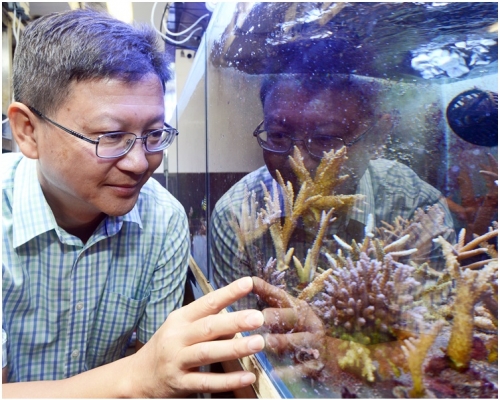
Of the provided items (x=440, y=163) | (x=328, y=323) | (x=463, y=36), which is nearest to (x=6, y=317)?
(x=328, y=323)

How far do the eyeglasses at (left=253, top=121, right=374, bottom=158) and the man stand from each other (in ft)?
0.70

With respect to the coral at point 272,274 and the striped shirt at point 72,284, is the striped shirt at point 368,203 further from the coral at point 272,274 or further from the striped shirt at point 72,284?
the striped shirt at point 72,284

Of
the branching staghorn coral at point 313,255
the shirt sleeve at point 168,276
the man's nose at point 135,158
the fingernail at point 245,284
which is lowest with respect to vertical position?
the shirt sleeve at point 168,276

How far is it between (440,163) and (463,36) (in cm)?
19

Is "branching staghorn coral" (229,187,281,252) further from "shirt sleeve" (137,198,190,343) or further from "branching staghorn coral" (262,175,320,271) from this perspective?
"shirt sleeve" (137,198,190,343)

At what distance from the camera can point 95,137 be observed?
719 millimetres

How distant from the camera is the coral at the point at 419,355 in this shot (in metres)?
0.50

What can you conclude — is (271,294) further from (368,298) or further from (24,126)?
(24,126)

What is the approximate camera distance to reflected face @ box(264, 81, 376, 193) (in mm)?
598

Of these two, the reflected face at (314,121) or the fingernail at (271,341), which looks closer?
the reflected face at (314,121)

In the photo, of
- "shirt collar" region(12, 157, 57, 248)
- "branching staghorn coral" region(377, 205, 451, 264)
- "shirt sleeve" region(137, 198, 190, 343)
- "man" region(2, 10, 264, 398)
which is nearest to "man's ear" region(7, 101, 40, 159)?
"man" region(2, 10, 264, 398)

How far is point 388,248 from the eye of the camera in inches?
21.8

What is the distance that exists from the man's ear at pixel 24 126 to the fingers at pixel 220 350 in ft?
1.81

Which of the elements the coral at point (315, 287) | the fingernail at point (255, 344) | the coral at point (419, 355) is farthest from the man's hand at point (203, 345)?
the coral at point (419, 355)
